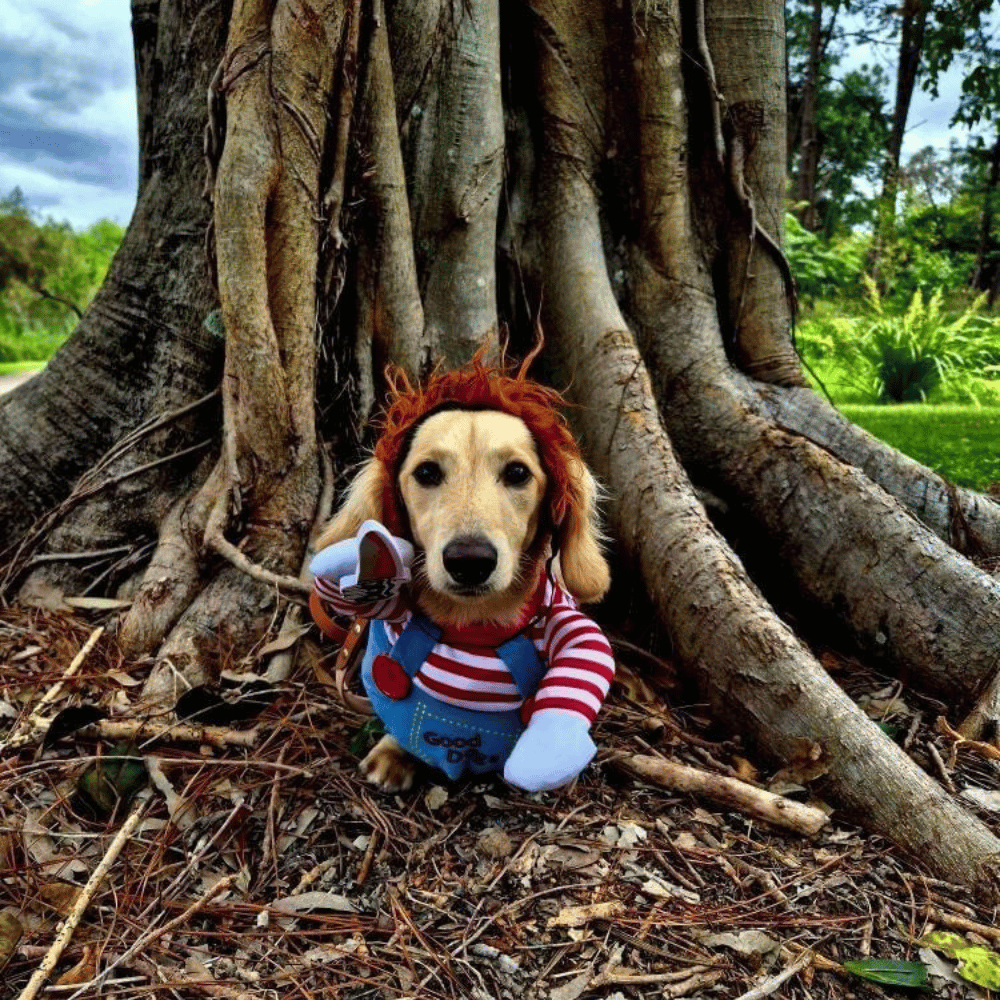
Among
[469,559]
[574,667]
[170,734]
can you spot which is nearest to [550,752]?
[574,667]

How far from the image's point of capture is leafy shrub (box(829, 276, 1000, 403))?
32.9ft

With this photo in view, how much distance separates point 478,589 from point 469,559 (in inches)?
3.1

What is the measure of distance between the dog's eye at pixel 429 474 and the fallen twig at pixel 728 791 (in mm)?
952

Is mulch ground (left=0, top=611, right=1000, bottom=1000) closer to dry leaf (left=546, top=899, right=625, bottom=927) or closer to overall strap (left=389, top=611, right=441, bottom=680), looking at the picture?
dry leaf (left=546, top=899, right=625, bottom=927)

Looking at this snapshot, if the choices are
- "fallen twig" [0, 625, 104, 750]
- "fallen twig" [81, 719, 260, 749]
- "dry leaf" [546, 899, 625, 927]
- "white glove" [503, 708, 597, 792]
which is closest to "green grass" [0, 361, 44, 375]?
"fallen twig" [0, 625, 104, 750]

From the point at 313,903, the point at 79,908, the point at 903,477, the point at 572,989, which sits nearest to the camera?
the point at 572,989

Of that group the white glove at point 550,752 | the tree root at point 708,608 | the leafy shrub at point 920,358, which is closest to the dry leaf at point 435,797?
the white glove at point 550,752

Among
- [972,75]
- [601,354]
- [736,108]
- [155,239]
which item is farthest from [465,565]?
[972,75]

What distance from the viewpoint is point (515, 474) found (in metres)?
2.02

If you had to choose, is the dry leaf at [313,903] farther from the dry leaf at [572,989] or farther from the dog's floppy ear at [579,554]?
the dog's floppy ear at [579,554]

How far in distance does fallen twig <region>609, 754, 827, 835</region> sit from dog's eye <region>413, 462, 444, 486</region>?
952mm

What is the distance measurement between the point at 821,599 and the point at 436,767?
173 cm

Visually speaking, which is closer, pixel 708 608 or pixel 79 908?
pixel 79 908

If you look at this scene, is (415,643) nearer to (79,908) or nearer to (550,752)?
(550,752)
